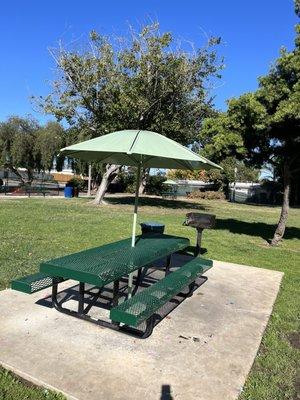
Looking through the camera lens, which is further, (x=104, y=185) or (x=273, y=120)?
(x=104, y=185)

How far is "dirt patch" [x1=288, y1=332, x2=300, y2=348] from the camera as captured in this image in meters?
4.58

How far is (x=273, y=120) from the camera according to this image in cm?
1016

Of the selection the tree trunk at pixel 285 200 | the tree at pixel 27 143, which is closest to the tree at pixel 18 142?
the tree at pixel 27 143

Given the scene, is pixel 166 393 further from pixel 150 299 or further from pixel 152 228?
pixel 152 228

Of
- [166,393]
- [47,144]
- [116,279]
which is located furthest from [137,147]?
[47,144]

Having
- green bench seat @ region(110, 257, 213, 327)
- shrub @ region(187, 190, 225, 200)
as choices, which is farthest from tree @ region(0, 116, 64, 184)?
green bench seat @ region(110, 257, 213, 327)

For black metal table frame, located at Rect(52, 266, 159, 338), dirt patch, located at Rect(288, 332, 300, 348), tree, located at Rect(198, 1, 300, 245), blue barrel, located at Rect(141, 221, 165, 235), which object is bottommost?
dirt patch, located at Rect(288, 332, 300, 348)

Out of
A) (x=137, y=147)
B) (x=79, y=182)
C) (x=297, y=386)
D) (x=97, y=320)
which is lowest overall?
(x=297, y=386)

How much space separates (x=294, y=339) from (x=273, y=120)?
6522mm

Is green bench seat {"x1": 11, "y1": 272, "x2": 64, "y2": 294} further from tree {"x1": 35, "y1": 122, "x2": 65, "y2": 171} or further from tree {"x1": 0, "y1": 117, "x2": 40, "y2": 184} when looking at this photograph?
tree {"x1": 0, "y1": 117, "x2": 40, "y2": 184}

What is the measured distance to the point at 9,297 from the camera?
5238 mm

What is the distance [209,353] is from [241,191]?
133ft

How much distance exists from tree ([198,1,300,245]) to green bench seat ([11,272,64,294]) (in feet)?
23.7

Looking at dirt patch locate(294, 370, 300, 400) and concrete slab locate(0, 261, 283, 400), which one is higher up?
concrete slab locate(0, 261, 283, 400)
